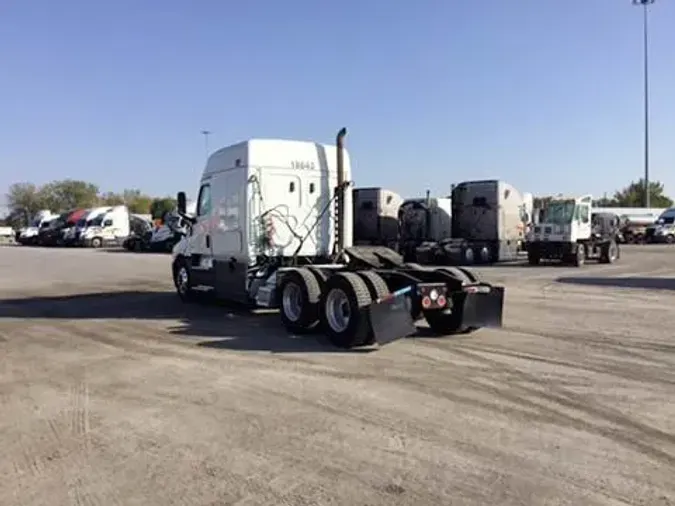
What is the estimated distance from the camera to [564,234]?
30234mm

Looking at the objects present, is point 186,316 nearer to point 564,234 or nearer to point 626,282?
point 626,282

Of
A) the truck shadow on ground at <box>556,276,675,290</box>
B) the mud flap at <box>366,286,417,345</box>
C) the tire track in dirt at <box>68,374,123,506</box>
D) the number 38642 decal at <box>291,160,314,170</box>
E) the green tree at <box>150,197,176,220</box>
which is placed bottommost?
the tire track in dirt at <box>68,374,123,506</box>

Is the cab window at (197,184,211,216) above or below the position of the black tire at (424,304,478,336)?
above

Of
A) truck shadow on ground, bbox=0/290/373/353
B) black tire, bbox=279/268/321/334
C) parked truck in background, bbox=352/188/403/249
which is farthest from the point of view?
parked truck in background, bbox=352/188/403/249

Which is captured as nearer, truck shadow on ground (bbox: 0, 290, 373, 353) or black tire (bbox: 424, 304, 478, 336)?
truck shadow on ground (bbox: 0, 290, 373, 353)

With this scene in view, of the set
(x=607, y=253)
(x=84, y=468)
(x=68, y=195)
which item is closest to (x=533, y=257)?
(x=607, y=253)

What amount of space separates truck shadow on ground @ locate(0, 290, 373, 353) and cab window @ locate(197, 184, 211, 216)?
6.91 feet

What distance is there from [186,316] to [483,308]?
20.1 feet

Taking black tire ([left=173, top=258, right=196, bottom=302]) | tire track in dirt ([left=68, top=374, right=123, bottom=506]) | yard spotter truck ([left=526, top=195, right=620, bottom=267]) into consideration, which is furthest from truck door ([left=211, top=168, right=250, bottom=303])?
yard spotter truck ([left=526, top=195, right=620, bottom=267])

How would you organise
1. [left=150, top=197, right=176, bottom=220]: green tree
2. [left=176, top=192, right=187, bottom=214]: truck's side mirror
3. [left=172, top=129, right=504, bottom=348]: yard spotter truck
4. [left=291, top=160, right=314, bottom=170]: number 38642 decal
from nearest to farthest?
1. [left=172, top=129, right=504, bottom=348]: yard spotter truck
2. [left=291, top=160, right=314, bottom=170]: number 38642 decal
3. [left=176, top=192, right=187, bottom=214]: truck's side mirror
4. [left=150, top=197, right=176, bottom=220]: green tree

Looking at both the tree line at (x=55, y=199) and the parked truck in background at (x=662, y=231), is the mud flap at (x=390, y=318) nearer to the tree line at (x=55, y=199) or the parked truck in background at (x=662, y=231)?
the parked truck in background at (x=662, y=231)

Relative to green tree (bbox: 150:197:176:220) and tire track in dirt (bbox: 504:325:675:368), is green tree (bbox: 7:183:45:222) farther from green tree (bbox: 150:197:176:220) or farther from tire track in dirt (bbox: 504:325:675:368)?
tire track in dirt (bbox: 504:325:675:368)

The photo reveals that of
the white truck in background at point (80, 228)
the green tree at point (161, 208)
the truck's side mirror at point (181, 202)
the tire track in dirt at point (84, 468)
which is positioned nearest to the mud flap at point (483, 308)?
the tire track in dirt at point (84, 468)

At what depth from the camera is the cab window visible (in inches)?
592
